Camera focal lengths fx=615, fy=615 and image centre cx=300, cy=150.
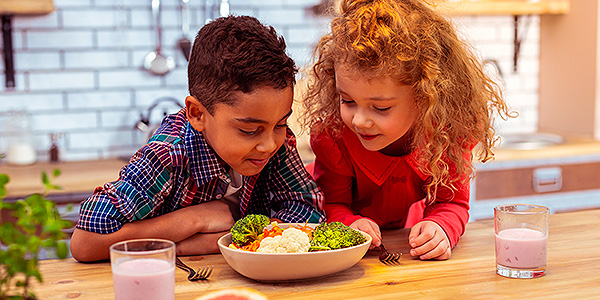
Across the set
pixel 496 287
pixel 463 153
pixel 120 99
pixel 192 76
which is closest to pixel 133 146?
pixel 120 99

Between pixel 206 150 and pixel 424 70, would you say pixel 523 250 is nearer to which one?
pixel 424 70

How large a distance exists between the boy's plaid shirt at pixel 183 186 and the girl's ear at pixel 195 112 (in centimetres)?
3

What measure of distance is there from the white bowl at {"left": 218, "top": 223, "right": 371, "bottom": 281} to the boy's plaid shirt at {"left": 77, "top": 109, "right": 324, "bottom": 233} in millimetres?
297

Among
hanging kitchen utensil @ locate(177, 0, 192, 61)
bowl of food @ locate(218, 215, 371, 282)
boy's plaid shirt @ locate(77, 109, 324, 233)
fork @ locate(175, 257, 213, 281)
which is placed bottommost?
fork @ locate(175, 257, 213, 281)

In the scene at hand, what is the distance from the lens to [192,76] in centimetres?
141

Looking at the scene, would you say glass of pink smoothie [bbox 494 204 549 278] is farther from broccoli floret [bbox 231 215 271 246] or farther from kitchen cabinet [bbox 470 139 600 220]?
kitchen cabinet [bbox 470 139 600 220]

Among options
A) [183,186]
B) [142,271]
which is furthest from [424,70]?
[142,271]

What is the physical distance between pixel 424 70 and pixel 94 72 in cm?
194

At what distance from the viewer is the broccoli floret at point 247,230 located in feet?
3.85

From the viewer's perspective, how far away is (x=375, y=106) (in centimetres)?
136

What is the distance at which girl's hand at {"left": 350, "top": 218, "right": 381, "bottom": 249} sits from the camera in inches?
50.4

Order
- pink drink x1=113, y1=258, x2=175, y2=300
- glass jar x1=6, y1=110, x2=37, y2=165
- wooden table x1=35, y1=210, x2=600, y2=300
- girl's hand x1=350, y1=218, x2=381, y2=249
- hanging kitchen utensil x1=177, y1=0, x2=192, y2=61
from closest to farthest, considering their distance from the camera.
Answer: pink drink x1=113, y1=258, x2=175, y2=300 → wooden table x1=35, y1=210, x2=600, y2=300 → girl's hand x1=350, y1=218, x2=381, y2=249 → glass jar x1=6, y1=110, x2=37, y2=165 → hanging kitchen utensil x1=177, y1=0, x2=192, y2=61

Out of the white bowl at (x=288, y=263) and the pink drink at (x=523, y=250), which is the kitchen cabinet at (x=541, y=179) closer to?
the pink drink at (x=523, y=250)

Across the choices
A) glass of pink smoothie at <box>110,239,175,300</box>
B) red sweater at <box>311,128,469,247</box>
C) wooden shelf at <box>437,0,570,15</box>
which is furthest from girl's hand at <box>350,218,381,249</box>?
wooden shelf at <box>437,0,570,15</box>
